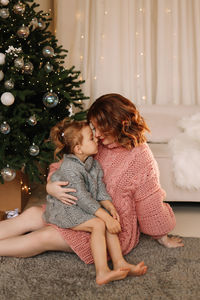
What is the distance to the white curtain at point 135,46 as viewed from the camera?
133 inches

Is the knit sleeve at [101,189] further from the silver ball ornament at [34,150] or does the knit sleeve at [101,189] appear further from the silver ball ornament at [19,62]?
the silver ball ornament at [19,62]

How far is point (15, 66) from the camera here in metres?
1.83

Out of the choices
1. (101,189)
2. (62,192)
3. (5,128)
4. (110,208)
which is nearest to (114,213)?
(110,208)

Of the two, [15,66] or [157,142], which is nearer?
[15,66]

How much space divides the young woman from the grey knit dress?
0.03m

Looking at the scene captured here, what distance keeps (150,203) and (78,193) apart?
1.17ft

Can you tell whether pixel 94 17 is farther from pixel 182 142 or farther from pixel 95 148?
pixel 95 148

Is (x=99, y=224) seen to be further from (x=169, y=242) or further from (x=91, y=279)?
(x=169, y=242)

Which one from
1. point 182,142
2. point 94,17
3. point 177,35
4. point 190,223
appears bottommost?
point 190,223

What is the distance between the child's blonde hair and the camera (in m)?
1.56

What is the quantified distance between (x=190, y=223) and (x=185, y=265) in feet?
2.13

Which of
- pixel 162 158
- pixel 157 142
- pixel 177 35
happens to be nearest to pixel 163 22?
pixel 177 35

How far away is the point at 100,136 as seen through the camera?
62.5 inches

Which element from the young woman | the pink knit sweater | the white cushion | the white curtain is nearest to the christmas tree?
the young woman
